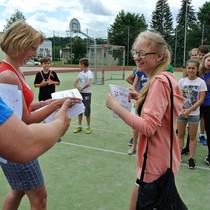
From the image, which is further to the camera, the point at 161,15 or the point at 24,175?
the point at 161,15

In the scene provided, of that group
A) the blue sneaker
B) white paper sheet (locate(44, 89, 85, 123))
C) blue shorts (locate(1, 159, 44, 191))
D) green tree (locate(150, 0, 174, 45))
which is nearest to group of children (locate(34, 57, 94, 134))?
the blue sneaker

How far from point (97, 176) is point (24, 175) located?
6.25 feet

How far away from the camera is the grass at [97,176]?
3111mm

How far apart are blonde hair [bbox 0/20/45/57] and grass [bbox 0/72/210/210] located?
1.87 metres

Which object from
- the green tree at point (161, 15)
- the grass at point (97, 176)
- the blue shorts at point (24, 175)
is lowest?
the grass at point (97, 176)

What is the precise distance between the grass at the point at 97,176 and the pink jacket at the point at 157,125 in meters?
1.31

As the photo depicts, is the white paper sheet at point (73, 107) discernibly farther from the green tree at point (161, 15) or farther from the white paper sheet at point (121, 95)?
the green tree at point (161, 15)

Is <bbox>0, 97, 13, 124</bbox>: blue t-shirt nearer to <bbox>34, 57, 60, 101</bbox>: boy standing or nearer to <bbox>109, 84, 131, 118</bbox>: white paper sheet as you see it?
<bbox>109, 84, 131, 118</bbox>: white paper sheet

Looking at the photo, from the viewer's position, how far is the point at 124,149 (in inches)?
194

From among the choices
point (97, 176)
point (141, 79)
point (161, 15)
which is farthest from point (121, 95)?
point (161, 15)

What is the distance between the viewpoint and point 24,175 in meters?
1.99

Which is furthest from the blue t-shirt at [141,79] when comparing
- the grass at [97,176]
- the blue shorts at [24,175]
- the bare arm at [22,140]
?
the bare arm at [22,140]

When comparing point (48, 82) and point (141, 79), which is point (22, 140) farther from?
point (48, 82)

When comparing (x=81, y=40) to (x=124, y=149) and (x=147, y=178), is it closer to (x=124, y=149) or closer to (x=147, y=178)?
(x=124, y=149)
